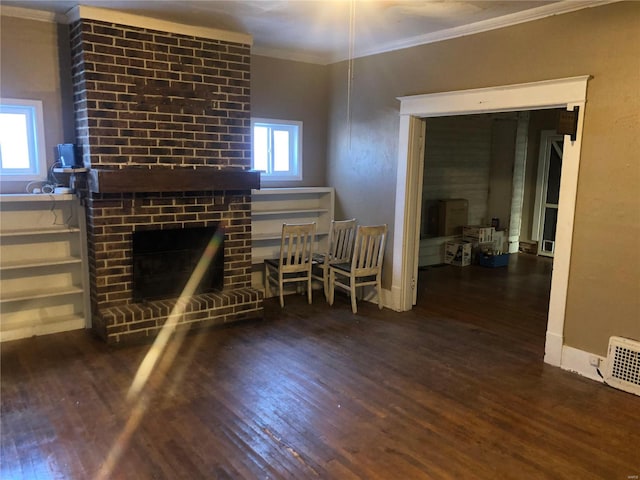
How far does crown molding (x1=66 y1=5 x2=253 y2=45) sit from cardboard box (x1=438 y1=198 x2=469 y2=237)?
12.6ft

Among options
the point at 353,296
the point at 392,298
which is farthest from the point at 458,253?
the point at 353,296

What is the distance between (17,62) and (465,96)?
3.66m

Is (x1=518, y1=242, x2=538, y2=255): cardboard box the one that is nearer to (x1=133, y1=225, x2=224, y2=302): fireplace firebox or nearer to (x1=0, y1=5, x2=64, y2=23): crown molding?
(x1=133, y1=225, x2=224, y2=302): fireplace firebox

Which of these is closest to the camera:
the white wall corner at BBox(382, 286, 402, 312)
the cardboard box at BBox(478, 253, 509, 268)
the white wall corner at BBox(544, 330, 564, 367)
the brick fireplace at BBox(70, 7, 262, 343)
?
the white wall corner at BBox(544, 330, 564, 367)

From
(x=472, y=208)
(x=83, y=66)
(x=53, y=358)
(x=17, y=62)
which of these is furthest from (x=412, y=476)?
(x=472, y=208)

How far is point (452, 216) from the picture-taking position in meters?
7.30

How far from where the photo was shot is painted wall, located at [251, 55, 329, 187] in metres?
5.23

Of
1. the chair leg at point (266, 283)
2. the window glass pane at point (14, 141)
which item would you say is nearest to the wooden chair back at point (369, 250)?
the chair leg at point (266, 283)

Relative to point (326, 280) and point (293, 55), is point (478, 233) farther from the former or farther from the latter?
point (293, 55)

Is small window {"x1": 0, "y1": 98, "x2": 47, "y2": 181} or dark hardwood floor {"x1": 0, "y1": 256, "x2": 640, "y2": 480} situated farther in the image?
small window {"x1": 0, "y1": 98, "x2": 47, "y2": 181}

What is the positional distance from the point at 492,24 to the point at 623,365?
8.86ft

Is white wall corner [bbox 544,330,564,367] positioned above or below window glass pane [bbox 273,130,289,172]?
below

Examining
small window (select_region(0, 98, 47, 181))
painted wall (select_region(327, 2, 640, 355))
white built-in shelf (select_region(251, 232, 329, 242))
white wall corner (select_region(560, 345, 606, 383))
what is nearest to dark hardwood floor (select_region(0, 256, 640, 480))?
white wall corner (select_region(560, 345, 606, 383))

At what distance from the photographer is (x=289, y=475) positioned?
2.39m
